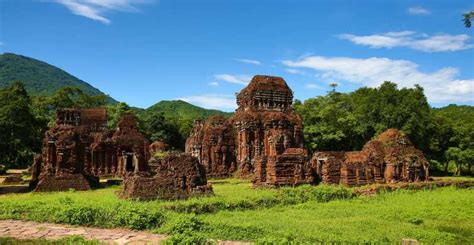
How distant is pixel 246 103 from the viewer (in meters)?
35.8

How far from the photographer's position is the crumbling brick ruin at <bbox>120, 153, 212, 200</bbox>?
53.8 feet

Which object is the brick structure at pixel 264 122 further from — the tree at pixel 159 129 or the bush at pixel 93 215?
the tree at pixel 159 129

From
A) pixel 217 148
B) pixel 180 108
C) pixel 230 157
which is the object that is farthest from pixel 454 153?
pixel 180 108

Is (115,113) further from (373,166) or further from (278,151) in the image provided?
(373,166)

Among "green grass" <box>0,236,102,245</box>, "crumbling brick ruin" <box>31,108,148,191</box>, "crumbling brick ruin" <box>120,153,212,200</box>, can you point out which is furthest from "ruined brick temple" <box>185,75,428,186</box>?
"green grass" <box>0,236,102,245</box>

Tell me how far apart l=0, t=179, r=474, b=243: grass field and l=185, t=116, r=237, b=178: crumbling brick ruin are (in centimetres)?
1459

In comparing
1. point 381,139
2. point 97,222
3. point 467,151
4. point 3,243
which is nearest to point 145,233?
point 97,222

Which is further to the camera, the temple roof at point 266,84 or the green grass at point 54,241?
the temple roof at point 266,84

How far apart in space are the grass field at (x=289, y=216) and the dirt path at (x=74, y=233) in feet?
1.24

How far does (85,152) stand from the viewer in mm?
31375

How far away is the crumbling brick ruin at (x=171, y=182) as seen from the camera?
16391mm

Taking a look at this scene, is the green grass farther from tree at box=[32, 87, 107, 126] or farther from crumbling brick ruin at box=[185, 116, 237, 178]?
tree at box=[32, 87, 107, 126]

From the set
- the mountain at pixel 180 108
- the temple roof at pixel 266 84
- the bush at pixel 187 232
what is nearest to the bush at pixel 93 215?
the bush at pixel 187 232

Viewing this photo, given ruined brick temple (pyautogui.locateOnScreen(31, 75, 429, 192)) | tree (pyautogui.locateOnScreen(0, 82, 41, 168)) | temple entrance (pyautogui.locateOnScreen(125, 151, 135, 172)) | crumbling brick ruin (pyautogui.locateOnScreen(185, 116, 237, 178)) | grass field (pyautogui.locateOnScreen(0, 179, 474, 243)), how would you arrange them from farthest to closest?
temple entrance (pyautogui.locateOnScreen(125, 151, 135, 172))
crumbling brick ruin (pyautogui.locateOnScreen(185, 116, 237, 178))
tree (pyautogui.locateOnScreen(0, 82, 41, 168))
ruined brick temple (pyautogui.locateOnScreen(31, 75, 429, 192))
grass field (pyautogui.locateOnScreen(0, 179, 474, 243))
